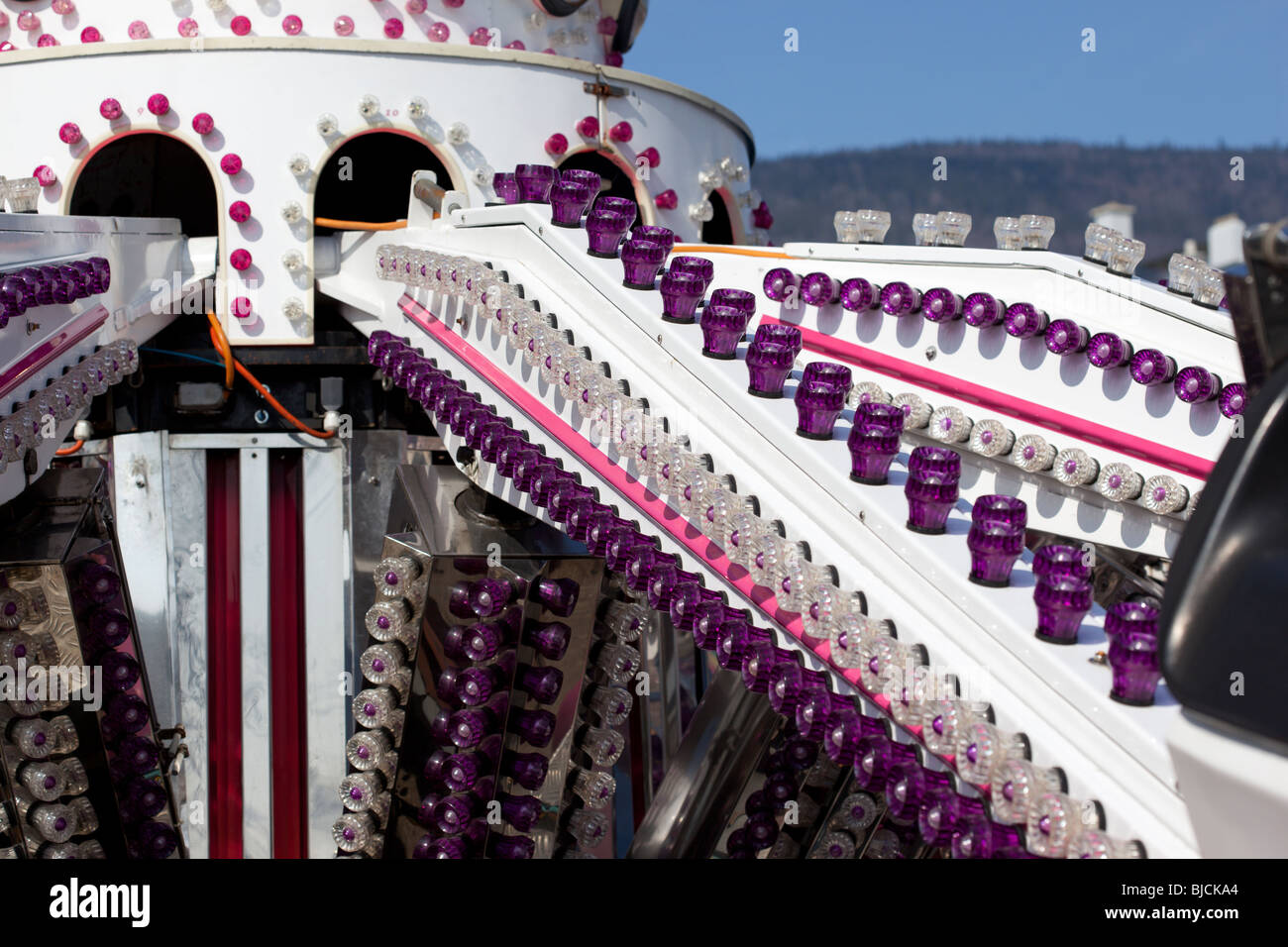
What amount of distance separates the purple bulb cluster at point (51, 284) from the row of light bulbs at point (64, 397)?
0.55ft

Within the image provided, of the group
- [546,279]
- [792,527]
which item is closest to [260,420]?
[546,279]

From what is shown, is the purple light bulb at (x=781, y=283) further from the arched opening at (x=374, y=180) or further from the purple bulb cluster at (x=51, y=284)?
the arched opening at (x=374, y=180)

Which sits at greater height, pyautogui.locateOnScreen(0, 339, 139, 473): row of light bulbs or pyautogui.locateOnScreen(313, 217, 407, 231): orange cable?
pyautogui.locateOnScreen(313, 217, 407, 231): orange cable

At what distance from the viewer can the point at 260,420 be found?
3.83 metres

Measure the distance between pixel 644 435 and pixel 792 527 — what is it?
434 millimetres

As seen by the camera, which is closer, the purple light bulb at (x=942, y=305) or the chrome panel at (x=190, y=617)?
the purple light bulb at (x=942, y=305)

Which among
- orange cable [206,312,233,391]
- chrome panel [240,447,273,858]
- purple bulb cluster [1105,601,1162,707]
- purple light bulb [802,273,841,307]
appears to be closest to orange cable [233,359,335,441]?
orange cable [206,312,233,391]

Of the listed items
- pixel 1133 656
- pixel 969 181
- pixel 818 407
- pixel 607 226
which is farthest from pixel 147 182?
pixel 969 181

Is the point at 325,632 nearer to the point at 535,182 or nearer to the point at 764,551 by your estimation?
the point at 535,182

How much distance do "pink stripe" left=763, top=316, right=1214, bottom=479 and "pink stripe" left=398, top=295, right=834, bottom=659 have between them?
58cm

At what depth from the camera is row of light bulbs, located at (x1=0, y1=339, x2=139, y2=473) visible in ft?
8.75

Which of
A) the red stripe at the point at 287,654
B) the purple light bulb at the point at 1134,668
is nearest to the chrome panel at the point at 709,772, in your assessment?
the red stripe at the point at 287,654

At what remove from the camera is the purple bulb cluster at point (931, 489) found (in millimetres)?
1724

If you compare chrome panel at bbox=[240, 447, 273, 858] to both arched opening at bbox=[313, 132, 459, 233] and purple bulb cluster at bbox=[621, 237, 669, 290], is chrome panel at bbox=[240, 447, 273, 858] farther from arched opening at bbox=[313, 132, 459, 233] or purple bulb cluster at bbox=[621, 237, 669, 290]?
purple bulb cluster at bbox=[621, 237, 669, 290]
